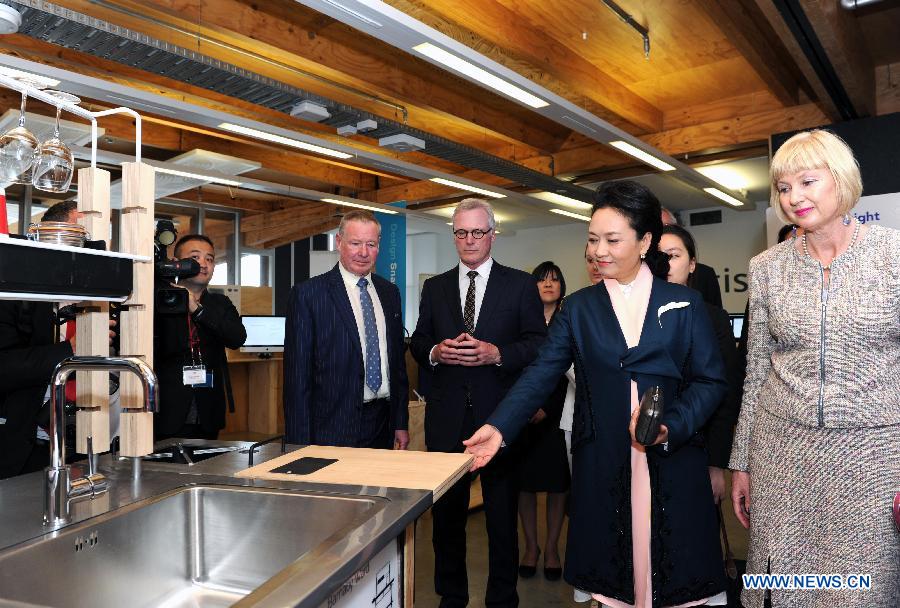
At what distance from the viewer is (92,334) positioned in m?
1.62

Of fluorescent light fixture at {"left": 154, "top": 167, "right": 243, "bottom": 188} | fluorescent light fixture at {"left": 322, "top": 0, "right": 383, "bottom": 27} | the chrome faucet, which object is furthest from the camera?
fluorescent light fixture at {"left": 154, "top": 167, "right": 243, "bottom": 188}

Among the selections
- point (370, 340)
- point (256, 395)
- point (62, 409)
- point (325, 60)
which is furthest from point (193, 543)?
point (256, 395)

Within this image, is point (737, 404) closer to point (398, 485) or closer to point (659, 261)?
point (659, 261)

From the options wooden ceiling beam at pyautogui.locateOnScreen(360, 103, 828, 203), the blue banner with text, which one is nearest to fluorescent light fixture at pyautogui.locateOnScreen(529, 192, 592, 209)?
wooden ceiling beam at pyautogui.locateOnScreen(360, 103, 828, 203)

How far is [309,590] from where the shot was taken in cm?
91

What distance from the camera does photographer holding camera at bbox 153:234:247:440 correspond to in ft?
9.37

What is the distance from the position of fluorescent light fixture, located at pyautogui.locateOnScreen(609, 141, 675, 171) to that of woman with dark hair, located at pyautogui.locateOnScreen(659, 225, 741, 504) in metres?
2.80

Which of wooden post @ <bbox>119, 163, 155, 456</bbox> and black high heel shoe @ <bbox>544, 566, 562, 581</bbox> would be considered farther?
black high heel shoe @ <bbox>544, 566, 562, 581</bbox>

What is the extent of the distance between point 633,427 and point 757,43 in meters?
4.10

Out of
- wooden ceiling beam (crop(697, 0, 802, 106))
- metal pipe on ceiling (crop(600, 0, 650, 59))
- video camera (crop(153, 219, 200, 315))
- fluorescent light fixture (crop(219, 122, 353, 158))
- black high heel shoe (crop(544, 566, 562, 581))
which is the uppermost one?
metal pipe on ceiling (crop(600, 0, 650, 59))

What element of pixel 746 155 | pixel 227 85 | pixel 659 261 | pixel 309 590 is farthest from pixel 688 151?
pixel 309 590

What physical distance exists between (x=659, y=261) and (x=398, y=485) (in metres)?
1.01

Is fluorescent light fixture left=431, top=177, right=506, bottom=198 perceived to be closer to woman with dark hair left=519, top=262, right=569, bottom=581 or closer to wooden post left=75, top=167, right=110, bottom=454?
woman with dark hair left=519, top=262, right=569, bottom=581

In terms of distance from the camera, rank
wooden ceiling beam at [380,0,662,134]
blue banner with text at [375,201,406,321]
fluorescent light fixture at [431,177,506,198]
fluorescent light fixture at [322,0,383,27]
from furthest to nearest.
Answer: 1. blue banner with text at [375,201,406,321]
2. fluorescent light fixture at [431,177,506,198]
3. wooden ceiling beam at [380,0,662,134]
4. fluorescent light fixture at [322,0,383,27]
